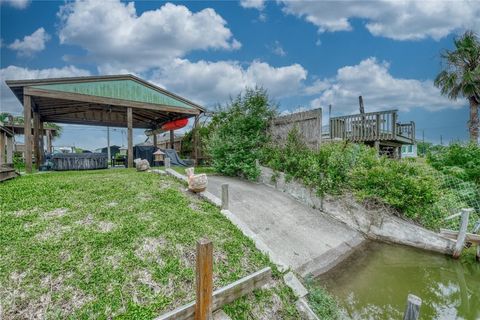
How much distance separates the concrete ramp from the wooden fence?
1938mm

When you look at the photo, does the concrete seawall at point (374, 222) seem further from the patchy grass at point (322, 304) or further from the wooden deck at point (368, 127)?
the wooden deck at point (368, 127)

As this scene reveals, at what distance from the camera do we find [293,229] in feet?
16.0

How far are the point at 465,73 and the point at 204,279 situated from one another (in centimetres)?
1533

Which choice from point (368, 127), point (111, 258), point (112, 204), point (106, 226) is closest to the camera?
point (111, 258)

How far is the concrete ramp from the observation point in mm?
4102

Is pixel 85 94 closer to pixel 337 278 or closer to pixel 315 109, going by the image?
pixel 315 109

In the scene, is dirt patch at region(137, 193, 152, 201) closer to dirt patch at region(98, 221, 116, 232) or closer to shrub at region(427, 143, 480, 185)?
dirt patch at region(98, 221, 116, 232)

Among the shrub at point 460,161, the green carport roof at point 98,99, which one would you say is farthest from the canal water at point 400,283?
the green carport roof at point 98,99

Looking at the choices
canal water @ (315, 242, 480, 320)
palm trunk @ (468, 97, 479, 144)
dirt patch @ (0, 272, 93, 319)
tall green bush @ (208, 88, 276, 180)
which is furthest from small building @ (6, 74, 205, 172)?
palm trunk @ (468, 97, 479, 144)

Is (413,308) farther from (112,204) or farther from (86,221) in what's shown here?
(112,204)

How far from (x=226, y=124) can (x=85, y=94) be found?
18.4ft

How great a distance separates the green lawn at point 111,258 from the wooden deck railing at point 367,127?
8032mm

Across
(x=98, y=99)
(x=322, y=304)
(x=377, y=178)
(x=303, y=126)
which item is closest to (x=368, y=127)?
(x=303, y=126)

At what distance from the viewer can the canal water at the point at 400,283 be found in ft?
10.3
